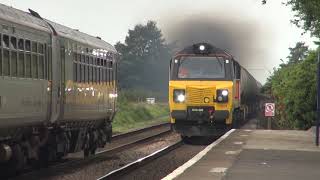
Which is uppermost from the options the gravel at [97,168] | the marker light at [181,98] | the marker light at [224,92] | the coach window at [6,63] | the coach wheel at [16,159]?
the coach window at [6,63]

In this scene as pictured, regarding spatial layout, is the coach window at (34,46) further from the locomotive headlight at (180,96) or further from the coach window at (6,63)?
the locomotive headlight at (180,96)

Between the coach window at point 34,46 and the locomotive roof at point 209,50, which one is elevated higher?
the locomotive roof at point 209,50

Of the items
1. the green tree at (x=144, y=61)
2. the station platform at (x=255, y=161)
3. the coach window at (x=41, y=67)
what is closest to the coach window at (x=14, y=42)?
the coach window at (x=41, y=67)

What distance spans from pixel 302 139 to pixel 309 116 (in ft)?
30.9

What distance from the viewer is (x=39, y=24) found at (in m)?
15.2

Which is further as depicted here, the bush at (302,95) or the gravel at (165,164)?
the bush at (302,95)

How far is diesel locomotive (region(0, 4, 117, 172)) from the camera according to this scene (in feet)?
42.7

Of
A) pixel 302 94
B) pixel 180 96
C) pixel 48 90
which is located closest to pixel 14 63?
pixel 48 90

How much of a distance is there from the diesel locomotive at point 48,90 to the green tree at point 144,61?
85.1 meters

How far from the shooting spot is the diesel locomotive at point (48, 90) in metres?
13.0

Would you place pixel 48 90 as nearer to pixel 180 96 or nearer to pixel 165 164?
pixel 165 164

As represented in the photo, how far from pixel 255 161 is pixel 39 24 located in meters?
5.41

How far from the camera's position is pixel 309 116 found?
105 feet

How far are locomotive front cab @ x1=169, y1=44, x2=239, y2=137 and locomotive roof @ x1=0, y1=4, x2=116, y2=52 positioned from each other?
17.6 ft
